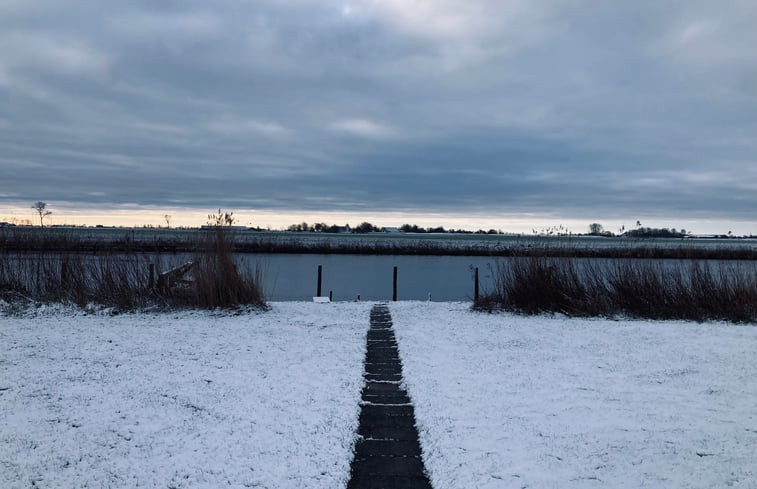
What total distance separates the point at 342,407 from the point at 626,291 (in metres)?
7.72

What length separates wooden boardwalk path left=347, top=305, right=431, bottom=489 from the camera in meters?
3.20

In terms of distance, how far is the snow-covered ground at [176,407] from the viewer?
10.4ft

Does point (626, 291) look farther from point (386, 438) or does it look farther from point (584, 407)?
point (386, 438)

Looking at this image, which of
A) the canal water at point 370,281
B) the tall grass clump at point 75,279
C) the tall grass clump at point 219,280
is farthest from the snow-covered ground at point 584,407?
the canal water at point 370,281

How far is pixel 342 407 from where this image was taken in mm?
4402

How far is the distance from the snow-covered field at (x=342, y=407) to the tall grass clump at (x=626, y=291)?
223 centimetres

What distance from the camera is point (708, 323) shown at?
919cm

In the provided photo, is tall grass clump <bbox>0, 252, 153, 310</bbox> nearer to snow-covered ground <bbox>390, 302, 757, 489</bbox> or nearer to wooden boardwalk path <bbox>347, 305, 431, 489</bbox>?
snow-covered ground <bbox>390, 302, 757, 489</bbox>

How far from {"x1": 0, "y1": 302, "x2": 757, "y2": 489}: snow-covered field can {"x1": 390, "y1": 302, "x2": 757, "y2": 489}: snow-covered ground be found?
2cm

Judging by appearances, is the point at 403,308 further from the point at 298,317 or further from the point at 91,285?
the point at 91,285

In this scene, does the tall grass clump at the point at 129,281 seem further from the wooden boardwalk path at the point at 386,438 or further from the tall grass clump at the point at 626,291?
the tall grass clump at the point at 626,291

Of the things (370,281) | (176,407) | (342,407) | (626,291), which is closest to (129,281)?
(176,407)

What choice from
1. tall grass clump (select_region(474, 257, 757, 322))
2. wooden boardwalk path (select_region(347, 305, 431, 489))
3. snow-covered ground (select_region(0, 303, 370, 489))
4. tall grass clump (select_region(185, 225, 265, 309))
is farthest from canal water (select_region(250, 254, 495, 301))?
wooden boardwalk path (select_region(347, 305, 431, 489))

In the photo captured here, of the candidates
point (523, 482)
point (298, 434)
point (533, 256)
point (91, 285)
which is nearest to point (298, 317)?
point (91, 285)
